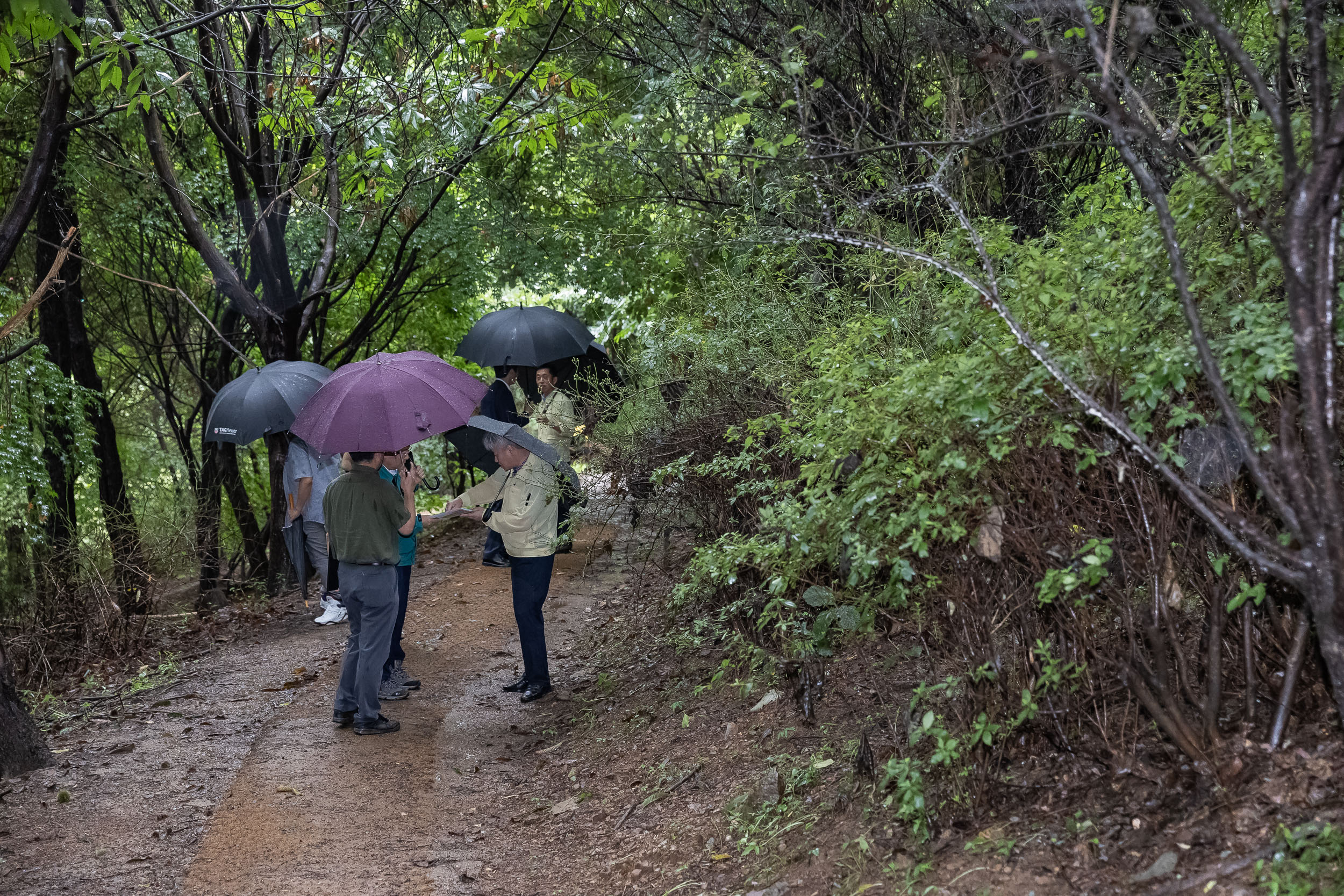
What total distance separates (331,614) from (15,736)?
3788 mm

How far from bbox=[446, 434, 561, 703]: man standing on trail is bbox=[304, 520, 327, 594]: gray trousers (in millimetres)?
3014

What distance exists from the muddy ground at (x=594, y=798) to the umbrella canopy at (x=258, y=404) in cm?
195

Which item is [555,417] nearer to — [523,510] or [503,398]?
[503,398]

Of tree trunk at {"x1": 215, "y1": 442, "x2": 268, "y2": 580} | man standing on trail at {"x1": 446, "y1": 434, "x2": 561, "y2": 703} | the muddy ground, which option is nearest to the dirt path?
the muddy ground

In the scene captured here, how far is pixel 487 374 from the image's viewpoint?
20.8m

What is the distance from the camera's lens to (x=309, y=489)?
9.21 metres

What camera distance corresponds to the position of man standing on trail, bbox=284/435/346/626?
920 centimetres

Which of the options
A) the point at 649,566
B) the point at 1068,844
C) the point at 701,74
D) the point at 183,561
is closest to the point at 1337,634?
the point at 1068,844

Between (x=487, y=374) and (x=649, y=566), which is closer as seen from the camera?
(x=649, y=566)

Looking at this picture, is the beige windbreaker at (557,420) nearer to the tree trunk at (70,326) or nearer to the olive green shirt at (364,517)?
the olive green shirt at (364,517)

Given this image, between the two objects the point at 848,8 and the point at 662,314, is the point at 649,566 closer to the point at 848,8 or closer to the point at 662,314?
the point at 662,314

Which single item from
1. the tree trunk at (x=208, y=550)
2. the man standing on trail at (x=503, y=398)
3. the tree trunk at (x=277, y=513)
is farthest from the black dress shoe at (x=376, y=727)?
the tree trunk at (x=208, y=550)

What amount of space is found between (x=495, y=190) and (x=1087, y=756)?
1191 centimetres

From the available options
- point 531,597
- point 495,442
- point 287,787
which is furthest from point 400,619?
point 287,787
